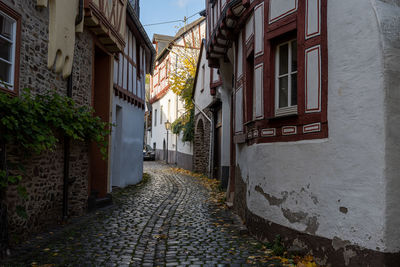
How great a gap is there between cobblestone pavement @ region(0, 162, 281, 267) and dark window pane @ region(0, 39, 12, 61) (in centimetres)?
276

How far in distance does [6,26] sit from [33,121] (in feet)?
4.78

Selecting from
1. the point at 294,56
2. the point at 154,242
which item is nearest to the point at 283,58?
the point at 294,56

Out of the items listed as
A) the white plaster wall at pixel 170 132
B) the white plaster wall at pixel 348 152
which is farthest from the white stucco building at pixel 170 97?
the white plaster wall at pixel 348 152

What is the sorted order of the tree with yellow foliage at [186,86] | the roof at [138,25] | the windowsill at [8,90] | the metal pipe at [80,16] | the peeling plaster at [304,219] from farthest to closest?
the tree with yellow foliage at [186,86] → the roof at [138,25] → the metal pipe at [80,16] → the windowsill at [8,90] → the peeling plaster at [304,219]

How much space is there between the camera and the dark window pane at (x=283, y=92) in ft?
18.9

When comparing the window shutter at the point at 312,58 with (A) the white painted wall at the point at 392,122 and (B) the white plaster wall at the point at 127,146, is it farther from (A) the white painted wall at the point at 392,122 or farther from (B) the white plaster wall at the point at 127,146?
(B) the white plaster wall at the point at 127,146

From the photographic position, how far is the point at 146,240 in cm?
605

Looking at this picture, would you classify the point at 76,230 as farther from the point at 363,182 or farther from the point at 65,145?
the point at 363,182

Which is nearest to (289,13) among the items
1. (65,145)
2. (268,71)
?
(268,71)

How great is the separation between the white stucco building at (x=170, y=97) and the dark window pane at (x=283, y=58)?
1462 cm

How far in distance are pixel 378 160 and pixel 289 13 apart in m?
2.64

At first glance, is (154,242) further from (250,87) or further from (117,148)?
(117,148)

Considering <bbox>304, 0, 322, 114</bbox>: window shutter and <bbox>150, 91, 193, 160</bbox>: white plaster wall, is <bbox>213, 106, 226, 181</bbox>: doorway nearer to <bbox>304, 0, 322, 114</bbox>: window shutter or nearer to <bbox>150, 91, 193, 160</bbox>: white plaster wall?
<bbox>150, 91, 193, 160</bbox>: white plaster wall

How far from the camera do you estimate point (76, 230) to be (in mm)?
6629
